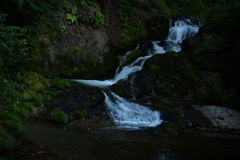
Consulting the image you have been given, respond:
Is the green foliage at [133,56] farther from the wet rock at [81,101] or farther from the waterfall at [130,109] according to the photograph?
the wet rock at [81,101]

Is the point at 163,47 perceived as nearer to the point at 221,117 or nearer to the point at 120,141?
the point at 221,117

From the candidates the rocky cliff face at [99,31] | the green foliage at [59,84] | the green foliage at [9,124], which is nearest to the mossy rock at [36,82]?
the green foliage at [59,84]

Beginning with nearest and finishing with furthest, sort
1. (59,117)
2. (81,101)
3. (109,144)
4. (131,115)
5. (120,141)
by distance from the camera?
(109,144) < (120,141) < (59,117) < (131,115) < (81,101)

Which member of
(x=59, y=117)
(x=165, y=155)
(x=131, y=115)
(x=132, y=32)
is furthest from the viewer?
(x=132, y=32)

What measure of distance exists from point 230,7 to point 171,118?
890cm

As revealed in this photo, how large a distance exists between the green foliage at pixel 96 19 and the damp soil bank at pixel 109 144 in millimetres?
8804

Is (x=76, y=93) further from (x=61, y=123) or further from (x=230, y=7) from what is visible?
(x=230, y=7)

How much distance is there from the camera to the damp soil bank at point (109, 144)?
177 inches

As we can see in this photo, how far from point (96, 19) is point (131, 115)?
8449mm

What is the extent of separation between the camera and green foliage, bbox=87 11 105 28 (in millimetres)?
14323

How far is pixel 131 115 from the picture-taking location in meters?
8.81

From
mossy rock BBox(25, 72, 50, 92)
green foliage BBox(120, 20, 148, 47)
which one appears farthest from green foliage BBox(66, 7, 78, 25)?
mossy rock BBox(25, 72, 50, 92)

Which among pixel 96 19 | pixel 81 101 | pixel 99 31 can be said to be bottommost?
pixel 81 101

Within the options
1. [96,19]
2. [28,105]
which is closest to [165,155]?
[28,105]
